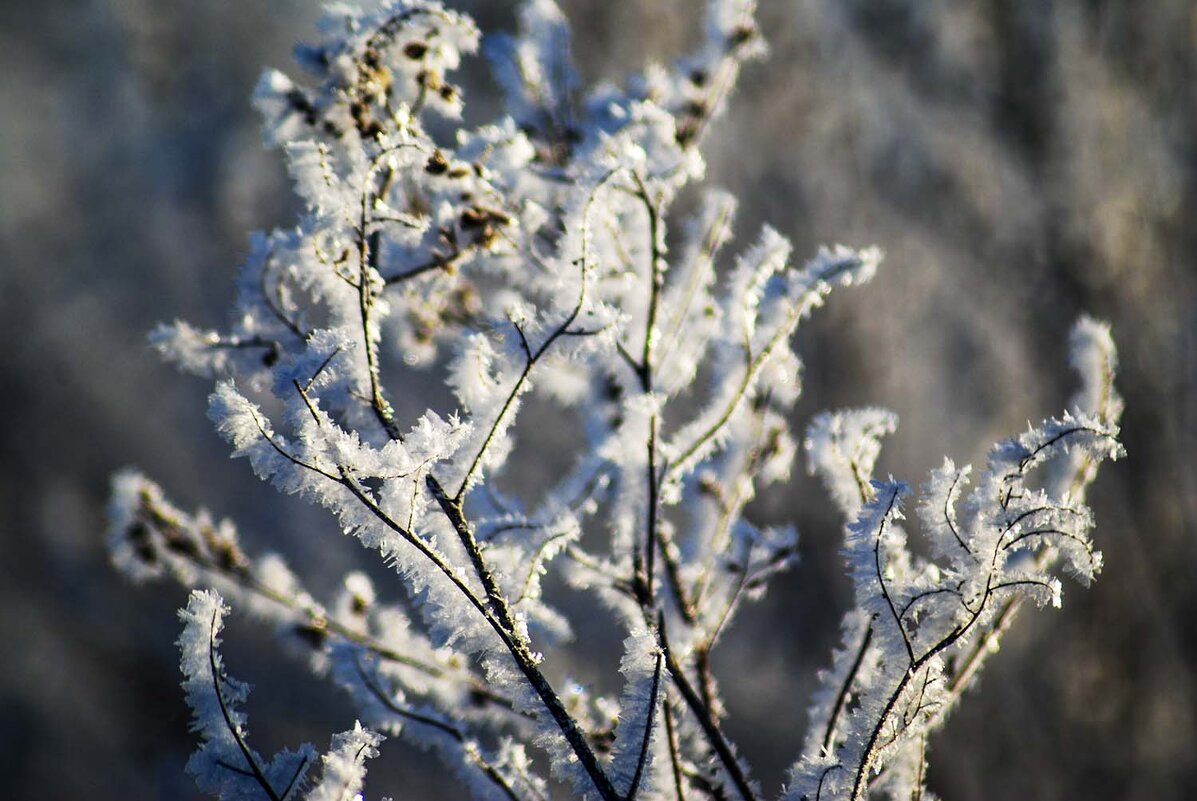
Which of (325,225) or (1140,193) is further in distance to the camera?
(1140,193)

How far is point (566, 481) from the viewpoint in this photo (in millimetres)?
1084

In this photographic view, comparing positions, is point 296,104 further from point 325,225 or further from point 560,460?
point 560,460

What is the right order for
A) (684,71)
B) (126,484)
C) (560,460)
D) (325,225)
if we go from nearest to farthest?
(325,225), (126,484), (684,71), (560,460)

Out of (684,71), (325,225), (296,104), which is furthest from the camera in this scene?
(684,71)

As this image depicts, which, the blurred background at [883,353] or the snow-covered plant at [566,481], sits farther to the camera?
the blurred background at [883,353]

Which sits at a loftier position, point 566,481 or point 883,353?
point 883,353

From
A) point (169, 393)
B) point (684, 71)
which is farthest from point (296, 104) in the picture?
point (169, 393)

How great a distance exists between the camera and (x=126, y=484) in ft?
3.72

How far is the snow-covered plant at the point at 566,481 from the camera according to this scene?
0.65m

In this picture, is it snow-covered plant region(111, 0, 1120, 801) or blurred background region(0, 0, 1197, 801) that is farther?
blurred background region(0, 0, 1197, 801)

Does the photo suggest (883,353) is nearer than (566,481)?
No

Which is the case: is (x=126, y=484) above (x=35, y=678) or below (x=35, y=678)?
above

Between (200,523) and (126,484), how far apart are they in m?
0.15

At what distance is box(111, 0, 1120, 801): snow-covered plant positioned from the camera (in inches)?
25.4
